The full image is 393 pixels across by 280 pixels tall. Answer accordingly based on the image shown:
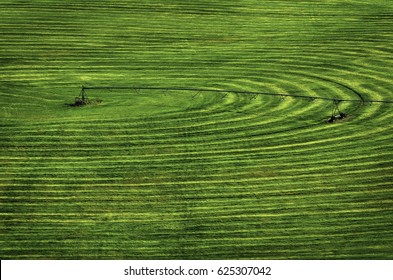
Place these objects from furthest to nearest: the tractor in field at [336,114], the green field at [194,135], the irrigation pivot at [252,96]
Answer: the irrigation pivot at [252,96]
the tractor in field at [336,114]
the green field at [194,135]

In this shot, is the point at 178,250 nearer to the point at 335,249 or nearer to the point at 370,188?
the point at 335,249

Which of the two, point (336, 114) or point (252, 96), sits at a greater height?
point (252, 96)

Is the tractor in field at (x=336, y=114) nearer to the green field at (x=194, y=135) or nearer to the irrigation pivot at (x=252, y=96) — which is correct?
the irrigation pivot at (x=252, y=96)

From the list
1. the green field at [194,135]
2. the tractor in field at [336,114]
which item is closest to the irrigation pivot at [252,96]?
the tractor in field at [336,114]

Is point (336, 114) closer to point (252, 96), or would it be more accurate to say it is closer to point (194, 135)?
point (252, 96)

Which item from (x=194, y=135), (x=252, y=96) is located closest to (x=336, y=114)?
(x=252, y=96)

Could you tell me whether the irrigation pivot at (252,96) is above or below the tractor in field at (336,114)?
above

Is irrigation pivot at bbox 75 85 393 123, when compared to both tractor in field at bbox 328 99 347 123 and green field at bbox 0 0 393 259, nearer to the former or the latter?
tractor in field at bbox 328 99 347 123

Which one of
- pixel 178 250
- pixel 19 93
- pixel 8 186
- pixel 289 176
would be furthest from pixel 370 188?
pixel 19 93
